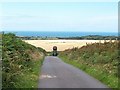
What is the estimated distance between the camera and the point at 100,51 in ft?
103

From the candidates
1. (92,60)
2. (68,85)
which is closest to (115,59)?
(92,60)

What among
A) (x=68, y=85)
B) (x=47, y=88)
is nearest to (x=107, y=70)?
(x=68, y=85)

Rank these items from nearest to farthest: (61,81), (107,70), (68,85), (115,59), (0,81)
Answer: (0,81) → (68,85) → (61,81) → (107,70) → (115,59)

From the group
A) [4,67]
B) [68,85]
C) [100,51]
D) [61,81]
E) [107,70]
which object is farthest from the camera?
[100,51]

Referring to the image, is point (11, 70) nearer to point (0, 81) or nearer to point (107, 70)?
point (0, 81)

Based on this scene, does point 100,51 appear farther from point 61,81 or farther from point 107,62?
point 61,81

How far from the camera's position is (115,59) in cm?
2434

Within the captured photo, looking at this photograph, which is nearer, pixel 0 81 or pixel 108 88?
pixel 0 81

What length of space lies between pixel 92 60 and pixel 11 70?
1307 centimetres

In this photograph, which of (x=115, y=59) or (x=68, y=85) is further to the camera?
(x=115, y=59)

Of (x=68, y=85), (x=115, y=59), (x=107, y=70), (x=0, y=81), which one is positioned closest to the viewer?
(x=0, y=81)

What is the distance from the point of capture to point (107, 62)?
25.4m

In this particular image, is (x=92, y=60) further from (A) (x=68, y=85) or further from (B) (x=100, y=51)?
(A) (x=68, y=85)

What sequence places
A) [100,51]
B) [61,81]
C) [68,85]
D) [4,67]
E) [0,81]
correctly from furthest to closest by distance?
[100,51] → [61,81] → [68,85] → [4,67] → [0,81]
